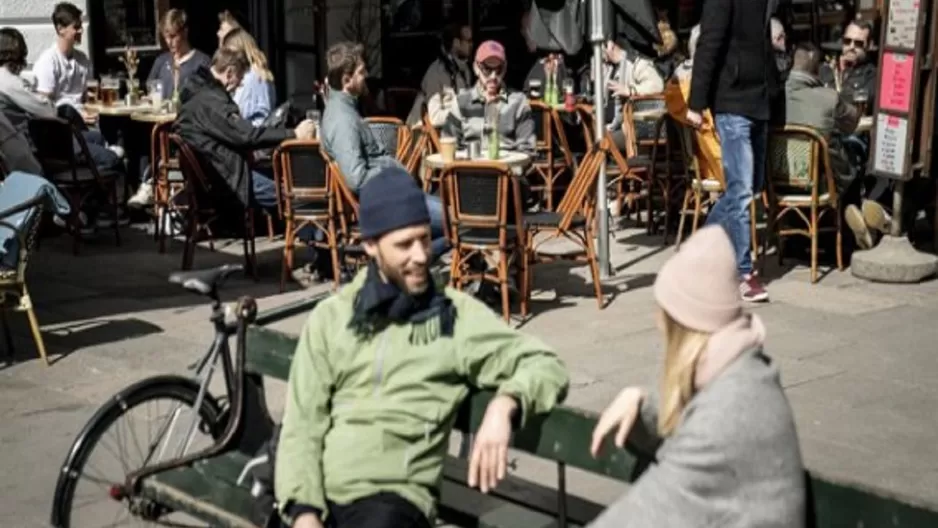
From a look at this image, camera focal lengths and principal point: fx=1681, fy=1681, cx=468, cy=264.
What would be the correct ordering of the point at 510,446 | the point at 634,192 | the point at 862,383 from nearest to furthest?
the point at 510,446 → the point at 862,383 → the point at 634,192

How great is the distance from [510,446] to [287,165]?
602cm

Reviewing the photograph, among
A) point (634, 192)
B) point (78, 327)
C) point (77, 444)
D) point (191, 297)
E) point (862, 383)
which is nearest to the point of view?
point (77, 444)

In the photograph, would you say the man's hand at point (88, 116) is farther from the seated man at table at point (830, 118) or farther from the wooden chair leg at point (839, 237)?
the wooden chair leg at point (839, 237)

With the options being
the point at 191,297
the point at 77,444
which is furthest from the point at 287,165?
the point at 77,444

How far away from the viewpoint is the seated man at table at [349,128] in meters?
9.68

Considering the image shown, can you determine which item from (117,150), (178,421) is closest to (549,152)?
(117,150)

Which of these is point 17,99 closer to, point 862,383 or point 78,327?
point 78,327

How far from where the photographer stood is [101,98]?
43.7 feet

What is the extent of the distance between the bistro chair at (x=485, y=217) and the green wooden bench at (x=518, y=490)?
3450 mm

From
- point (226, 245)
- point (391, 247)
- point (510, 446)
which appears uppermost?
point (391, 247)

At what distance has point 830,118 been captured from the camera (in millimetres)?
10508

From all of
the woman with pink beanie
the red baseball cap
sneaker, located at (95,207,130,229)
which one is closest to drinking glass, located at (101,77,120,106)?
sneaker, located at (95,207,130,229)

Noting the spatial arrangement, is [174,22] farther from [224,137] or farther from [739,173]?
[739,173]

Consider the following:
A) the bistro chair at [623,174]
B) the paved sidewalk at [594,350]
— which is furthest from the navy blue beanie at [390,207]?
the bistro chair at [623,174]
